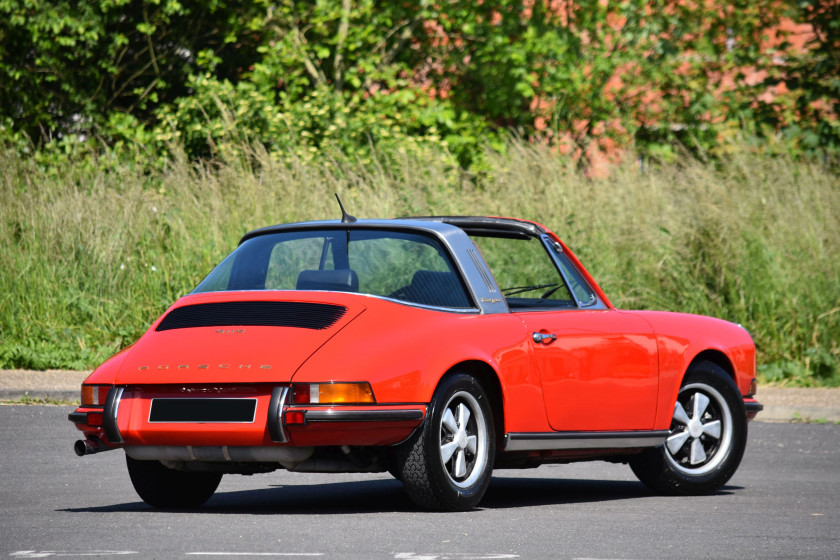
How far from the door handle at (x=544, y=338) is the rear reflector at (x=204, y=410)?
A: 1671 millimetres

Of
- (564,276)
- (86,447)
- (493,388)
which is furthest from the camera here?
(564,276)

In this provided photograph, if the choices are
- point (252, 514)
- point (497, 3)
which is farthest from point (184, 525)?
point (497, 3)

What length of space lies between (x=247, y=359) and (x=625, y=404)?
2367mm

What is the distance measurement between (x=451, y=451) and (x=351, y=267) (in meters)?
1.13

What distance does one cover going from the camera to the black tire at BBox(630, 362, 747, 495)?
8.42m

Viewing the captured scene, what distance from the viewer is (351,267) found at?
7.43m

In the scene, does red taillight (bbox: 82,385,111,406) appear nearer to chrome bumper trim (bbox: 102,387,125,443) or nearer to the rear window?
chrome bumper trim (bbox: 102,387,125,443)

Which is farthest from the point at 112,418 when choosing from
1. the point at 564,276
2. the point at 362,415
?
the point at 564,276

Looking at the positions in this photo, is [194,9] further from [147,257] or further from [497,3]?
[147,257]

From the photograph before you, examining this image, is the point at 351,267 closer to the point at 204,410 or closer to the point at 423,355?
the point at 423,355

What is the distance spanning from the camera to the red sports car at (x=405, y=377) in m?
6.58

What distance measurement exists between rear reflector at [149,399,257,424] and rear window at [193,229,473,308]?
3.05 ft

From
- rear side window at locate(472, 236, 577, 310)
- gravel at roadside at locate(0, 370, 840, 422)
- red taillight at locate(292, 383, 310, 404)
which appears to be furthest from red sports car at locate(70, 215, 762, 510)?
rear side window at locate(472, 236, 577, 310)

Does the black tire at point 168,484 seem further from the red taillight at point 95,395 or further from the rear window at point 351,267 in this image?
the rear window at point 351,267
